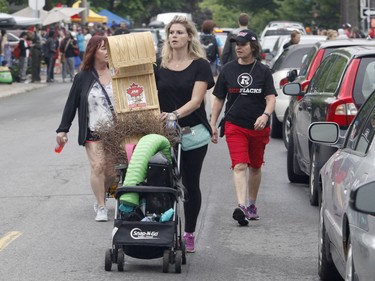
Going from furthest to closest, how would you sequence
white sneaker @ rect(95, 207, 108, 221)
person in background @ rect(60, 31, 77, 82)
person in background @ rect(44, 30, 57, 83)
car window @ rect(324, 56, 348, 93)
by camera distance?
person in background @ rect(60, 31, 77, 82) < person in background @ rect(44, 30, 57, 83) < car window @ rect(324, 56, 348, 93) < white sneaker @ rect(95, 207, 108, 221)

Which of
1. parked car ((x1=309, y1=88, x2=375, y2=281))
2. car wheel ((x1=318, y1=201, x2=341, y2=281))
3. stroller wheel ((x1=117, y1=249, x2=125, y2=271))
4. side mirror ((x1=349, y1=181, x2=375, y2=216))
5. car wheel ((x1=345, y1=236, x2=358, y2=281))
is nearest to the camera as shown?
side mirror ((x1=349, y1=181, x2=375, y2=216))

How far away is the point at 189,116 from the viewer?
9.24 metres

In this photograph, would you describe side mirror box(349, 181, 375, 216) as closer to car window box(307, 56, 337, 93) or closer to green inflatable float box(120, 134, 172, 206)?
green inflatable float box(120, 134, 172, 206)

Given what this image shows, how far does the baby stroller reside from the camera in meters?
8.38

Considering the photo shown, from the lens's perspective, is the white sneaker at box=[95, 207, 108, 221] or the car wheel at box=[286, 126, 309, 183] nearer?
the white sneaker at box=[95, 207, 108, 221]

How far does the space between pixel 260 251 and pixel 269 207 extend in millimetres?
2708

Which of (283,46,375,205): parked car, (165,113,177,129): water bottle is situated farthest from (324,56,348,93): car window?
(165,113,177,129): water bottle

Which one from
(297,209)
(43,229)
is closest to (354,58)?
(297,209)

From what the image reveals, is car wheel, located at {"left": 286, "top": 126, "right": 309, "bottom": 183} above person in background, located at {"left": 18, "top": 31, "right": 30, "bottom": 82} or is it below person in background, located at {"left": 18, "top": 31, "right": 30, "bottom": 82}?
above

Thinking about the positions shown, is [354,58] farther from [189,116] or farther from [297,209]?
[189,116]

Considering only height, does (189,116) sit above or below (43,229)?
above

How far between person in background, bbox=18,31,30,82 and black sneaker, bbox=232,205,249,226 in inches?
1142

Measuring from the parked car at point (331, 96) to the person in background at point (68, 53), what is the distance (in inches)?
1123

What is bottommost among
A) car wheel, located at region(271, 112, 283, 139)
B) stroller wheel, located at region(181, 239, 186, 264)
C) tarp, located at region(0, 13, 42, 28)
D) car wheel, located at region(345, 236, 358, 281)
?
tarp, located at region(0, 13, 42, 28)
